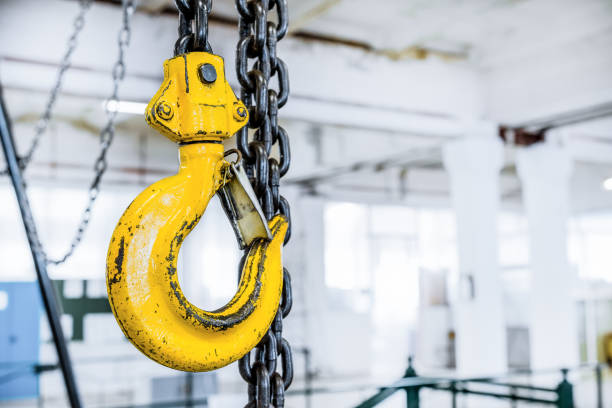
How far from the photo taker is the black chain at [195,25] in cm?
77

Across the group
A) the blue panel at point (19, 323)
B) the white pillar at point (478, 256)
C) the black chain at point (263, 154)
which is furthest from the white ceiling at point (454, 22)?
the blue panel at point (19, 323)

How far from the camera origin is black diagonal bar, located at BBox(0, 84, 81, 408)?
2562mm

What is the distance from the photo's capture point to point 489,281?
6977 mm

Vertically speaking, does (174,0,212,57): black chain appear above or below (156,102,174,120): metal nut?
above

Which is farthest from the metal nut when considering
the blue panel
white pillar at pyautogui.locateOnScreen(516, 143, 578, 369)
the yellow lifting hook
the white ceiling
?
the blue panel

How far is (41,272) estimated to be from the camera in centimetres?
258

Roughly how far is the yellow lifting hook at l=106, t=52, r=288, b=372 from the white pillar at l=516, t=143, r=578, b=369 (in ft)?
22.9

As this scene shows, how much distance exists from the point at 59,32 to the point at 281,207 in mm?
4524

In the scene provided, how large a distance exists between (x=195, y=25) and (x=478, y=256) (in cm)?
654

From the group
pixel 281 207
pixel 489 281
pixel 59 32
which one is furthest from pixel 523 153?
pixel 281 207

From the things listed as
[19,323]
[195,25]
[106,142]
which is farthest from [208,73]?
[19,323]

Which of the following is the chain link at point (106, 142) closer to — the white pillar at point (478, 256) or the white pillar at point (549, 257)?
the white pillar at point (478, 256)

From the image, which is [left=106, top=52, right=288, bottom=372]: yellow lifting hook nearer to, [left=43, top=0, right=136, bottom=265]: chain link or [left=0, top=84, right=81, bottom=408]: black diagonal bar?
[left=43, top=0, right=136, bottom=265]: chain link

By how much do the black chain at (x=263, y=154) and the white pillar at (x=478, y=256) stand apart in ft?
20.8
